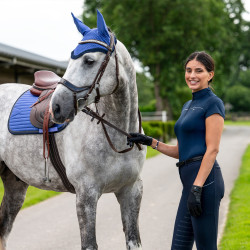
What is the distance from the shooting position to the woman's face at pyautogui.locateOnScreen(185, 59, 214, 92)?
102 inches

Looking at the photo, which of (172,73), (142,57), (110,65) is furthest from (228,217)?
(142,57)

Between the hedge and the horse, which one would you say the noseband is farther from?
the hedge

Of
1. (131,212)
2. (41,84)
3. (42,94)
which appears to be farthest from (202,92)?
(41,84)

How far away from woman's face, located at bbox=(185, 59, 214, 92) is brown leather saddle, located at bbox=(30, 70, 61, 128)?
128 cm

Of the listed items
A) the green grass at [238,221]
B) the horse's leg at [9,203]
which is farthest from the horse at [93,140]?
the green grass at [238,221]

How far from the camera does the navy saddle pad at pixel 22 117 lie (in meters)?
3.37

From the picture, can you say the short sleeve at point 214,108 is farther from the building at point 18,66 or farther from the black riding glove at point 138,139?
the building at point 18,66

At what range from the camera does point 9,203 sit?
12.8ft

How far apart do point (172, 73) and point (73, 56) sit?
26366mm

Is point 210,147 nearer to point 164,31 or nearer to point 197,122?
point 197,122

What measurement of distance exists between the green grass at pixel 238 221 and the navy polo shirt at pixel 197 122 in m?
2.40

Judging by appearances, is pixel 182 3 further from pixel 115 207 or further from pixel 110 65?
pixel 110 65

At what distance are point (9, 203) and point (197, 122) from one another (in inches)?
95.4

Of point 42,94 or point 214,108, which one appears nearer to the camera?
point 214,108
